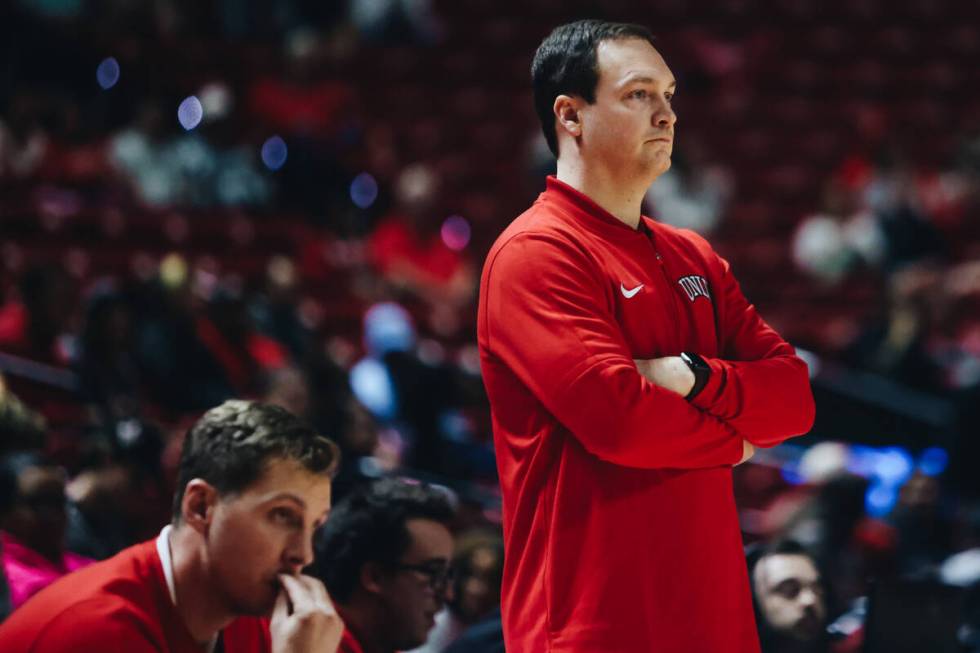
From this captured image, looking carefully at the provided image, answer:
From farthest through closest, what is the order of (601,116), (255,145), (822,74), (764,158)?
(822,74) → (764,158) → (255,145) → (601,116)

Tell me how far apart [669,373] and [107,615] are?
2.89ft

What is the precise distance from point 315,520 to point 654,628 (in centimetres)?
53

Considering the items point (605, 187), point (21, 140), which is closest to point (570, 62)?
point (605, 187)

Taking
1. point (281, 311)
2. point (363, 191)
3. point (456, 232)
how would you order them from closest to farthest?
point (281, 311) → point (456, 232) → point (363, 191)

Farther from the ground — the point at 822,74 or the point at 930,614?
the point at 822,74

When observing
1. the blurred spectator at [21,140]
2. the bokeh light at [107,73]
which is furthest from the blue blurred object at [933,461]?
the bokeh light at [107,73]

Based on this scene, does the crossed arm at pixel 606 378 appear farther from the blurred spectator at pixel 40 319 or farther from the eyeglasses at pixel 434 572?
the blurred spectator at pixel 40 319

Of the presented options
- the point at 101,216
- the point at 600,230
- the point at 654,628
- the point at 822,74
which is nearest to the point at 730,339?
the point at 600,230

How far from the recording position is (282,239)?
869 centimetres

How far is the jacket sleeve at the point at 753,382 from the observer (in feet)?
7.09

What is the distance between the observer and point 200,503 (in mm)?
2092

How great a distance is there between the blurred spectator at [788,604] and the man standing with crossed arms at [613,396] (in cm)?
91

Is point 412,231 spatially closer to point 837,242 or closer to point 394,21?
point 837,242

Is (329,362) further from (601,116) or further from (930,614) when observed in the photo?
(601,116)
